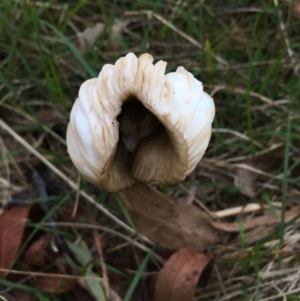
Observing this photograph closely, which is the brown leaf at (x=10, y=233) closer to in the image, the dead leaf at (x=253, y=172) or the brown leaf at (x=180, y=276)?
the brown leaf at (x=180, y=276)

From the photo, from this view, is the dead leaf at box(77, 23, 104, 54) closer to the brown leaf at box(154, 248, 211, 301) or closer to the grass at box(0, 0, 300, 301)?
the grass at box(0, 0, 300, 301)

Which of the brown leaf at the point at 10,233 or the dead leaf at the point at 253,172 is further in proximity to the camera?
the dead leaf at the point at 253,172

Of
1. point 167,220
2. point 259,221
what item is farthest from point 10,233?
point 259,221

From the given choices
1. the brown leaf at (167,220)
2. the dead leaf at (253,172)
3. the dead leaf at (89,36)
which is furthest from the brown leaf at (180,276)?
the dead leaf at (89,36)

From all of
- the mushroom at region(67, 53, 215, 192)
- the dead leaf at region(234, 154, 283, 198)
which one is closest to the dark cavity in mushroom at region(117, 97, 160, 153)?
the mushroom at region(67, 53, 215, 192)

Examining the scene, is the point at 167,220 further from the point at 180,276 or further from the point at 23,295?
the point at 23,295
